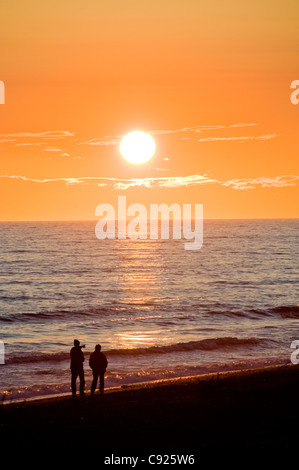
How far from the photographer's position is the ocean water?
28.3 m

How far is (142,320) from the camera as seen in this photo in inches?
1734

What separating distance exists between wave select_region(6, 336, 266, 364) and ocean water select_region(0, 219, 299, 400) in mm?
53

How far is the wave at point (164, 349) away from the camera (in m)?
29.8

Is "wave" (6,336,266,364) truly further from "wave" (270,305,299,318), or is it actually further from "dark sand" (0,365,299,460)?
"wave" (270,305,299,318)

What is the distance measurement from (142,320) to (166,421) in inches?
1118

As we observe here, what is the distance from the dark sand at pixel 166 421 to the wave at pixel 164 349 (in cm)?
884

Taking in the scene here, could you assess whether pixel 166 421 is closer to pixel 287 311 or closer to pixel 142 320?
pixel 142 320

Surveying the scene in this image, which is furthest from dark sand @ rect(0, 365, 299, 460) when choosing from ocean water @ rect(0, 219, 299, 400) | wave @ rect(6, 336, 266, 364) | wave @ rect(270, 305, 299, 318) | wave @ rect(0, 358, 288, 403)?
wave @ rect(270, 305, 299, 318)

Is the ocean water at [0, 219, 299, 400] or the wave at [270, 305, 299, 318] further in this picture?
the wave at [270, 305, 299, 318]

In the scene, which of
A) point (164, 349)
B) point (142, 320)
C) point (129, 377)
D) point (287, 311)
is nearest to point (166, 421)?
point (129, 377)

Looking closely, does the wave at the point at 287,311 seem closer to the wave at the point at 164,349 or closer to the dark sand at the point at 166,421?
the wave at the point at 164,349

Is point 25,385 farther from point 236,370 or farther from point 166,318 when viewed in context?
point 166,318

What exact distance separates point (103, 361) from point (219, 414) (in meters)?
5.15

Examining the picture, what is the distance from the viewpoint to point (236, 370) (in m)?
27.3
